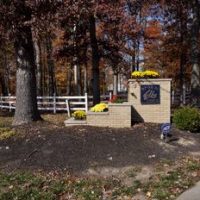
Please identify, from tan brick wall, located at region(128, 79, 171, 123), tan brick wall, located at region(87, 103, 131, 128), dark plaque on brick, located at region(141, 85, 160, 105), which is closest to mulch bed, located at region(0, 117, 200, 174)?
tan brick wall, located at region(87, 103, 131, 128)

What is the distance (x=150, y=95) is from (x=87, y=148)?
3961 mm

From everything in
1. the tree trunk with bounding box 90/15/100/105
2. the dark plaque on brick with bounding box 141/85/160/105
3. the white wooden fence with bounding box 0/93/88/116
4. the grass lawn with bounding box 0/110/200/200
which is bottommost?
the grass lawn with bounding box 0/110/200/200

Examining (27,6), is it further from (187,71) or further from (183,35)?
(187,71)

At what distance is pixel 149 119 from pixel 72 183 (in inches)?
223

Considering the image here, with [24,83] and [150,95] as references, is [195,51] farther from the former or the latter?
[24,83]

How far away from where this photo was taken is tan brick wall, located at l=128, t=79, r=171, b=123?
45.2 feet

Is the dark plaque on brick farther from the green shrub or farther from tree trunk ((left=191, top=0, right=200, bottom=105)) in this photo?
tree trunk ((left=191, top=0, right=200, bottom=105))

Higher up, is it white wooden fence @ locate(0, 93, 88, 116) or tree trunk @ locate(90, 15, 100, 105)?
tree trunk @ locate(90, 15, 100, 105)

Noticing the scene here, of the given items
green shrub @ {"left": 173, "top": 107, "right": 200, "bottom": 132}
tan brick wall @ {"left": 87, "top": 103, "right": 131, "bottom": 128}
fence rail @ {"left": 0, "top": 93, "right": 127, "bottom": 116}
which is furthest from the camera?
fence rail @ {"left": 0, "top": 93, "right": 127, "bottom": 116}

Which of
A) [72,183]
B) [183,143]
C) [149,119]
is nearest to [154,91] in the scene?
[149,119]

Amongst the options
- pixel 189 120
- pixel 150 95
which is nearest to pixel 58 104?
pixel 150 95

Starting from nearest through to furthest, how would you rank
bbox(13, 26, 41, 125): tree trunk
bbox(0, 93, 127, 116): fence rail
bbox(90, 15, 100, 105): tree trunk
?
1. bbox(13, 26, 41, 125): tree trunk
2. bbox(90, 15, 100, 105): tree trunk
3. bbox(0, 93, 127, 116): fence rail

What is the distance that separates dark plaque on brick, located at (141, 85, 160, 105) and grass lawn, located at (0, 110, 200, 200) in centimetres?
154

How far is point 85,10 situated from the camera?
512 inches
